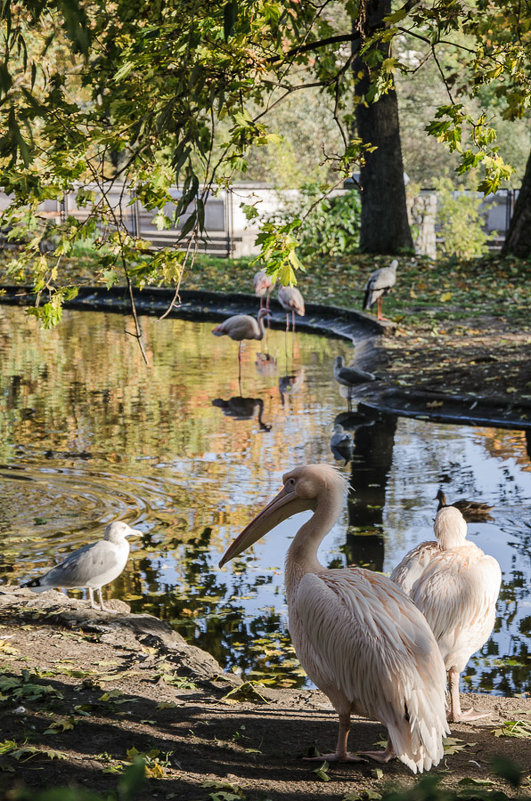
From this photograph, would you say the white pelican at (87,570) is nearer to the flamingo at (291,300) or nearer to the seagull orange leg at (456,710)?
the seagull orange leg at (456,710)

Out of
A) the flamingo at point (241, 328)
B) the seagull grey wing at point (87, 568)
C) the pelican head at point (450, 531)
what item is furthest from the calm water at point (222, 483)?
the pelican head at point (450, 531)

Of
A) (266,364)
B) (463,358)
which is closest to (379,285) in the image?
(266,364)

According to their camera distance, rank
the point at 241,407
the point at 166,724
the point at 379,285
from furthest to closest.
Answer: the point at 379,285, the point at 241,407, the point at 166,724

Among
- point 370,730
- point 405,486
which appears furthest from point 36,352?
point 370,730

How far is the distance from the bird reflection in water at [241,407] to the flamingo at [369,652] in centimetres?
762

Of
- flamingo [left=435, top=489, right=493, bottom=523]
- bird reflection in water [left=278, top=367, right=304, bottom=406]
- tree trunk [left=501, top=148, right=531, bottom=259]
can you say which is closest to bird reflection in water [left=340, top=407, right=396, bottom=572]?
flamingo [left=435, top=489, right=493, bottom=523]

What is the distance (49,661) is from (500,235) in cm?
3526

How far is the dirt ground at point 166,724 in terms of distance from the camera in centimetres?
402

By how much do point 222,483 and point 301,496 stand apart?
4.86 metres

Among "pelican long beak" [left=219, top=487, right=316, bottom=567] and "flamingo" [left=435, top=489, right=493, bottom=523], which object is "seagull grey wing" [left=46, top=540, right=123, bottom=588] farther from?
"flamingo" [left=435, top=489, right=493, bottom=523]

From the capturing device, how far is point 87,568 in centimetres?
637

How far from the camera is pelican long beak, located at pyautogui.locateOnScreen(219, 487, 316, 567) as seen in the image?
4.94 meters

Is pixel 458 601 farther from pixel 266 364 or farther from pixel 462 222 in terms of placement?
pixel 462 222

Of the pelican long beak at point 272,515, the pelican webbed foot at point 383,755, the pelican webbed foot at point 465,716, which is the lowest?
the pelican webbed foot at point 465,716
